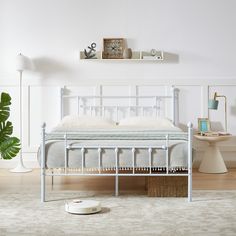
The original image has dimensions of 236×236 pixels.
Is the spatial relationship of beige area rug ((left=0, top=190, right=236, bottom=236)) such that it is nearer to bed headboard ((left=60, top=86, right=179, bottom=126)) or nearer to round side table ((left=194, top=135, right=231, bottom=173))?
round side table ((left=194, top=135, right=231, bottom=173))

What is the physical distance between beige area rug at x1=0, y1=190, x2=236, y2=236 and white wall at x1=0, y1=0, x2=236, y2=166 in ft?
6.83

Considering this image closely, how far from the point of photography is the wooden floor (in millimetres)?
4938

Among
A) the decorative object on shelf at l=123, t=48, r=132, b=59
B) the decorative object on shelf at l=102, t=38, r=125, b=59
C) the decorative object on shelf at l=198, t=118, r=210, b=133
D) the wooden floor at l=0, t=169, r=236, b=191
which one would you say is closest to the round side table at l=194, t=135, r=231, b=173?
the wooden floor at l=0, t=169, r=236, b=191

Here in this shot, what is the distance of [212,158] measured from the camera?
593cm

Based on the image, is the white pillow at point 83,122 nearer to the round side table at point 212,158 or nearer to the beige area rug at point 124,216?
the beige area rug at point 124,216

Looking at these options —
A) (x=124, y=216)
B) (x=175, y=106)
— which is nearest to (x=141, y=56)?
(x=175, y=106)

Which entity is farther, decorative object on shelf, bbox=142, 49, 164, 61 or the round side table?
decorative object on shelf, bbox=142, 49, 164, 61

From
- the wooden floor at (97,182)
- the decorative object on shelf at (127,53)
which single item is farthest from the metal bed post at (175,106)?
the wooden floor at (97,182)

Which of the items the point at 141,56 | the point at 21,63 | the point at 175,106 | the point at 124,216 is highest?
the point at 141,56

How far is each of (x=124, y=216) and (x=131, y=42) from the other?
3063 mm

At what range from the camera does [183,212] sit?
152 inches

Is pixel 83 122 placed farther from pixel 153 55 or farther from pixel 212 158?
pixel 212 158

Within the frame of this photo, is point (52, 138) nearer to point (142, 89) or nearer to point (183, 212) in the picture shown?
point (183, 212)

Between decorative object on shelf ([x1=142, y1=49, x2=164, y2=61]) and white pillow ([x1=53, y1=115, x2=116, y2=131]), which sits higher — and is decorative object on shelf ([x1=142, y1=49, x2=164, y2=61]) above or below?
above
